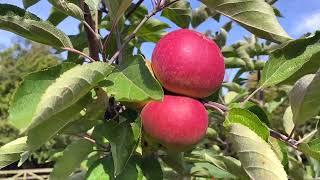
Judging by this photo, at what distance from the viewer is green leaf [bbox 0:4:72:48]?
949mm

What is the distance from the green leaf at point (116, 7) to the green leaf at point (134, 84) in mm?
121

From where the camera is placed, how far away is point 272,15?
102 cm

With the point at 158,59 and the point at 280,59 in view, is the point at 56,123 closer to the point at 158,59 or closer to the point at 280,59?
the point at 158,59

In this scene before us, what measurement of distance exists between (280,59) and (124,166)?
394 millimetres

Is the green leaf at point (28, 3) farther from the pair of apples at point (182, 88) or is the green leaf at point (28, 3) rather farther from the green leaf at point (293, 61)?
the green leaf at point (293, 61)

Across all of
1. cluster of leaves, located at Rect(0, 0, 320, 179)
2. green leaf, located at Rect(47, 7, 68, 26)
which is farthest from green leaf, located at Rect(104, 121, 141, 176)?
green leaf, located at Rect(47, 7, 68, 26)

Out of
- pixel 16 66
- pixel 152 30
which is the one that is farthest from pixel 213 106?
pixel 16 66

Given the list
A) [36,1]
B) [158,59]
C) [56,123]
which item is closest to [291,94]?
[158,59]

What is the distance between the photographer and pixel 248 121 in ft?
3.11

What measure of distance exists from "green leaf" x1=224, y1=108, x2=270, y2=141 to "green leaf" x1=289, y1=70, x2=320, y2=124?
0.35ft

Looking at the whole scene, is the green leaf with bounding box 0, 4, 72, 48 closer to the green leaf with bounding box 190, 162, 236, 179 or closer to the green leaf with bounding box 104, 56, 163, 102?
the green leaf with bounding box 104, 56, 163, 102

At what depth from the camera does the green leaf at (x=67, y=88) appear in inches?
28.2

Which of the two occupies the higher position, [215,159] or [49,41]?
[49,41]

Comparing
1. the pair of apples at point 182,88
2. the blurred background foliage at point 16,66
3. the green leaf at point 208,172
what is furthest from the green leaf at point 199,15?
the blurred background foliage at point 16,66
